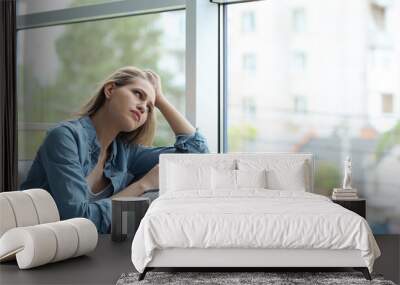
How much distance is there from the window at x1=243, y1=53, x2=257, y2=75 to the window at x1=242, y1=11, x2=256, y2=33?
10.5 inches

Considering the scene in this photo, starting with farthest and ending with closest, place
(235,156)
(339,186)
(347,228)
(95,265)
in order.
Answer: (339,186) < (235,156) < (95,265) < (347,228)

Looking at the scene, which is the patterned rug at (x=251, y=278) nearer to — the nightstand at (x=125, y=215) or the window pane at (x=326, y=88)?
the nightstand at (x=125, y=215)

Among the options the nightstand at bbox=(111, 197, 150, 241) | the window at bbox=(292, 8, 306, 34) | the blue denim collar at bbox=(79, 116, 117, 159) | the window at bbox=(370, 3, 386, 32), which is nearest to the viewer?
the nightstand at bbox=(111, 197, 150, 241)

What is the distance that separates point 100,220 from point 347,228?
10.7 ft

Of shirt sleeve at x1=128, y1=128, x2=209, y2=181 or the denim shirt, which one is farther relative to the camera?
shirt sleeve at x1=128, y1=128, x2=209, y2=181

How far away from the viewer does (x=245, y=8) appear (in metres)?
7.32

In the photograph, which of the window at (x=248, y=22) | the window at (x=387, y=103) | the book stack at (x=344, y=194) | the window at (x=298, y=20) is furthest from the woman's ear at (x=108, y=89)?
the window at (x=387, y=103)

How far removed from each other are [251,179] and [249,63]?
159 centimetres

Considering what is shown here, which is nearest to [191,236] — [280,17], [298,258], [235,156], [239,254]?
[239,254]

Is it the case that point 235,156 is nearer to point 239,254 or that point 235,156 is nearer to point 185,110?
point 185,110

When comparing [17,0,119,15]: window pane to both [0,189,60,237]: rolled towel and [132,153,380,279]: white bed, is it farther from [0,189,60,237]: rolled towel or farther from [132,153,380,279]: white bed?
[132,153,380,279]: white bed

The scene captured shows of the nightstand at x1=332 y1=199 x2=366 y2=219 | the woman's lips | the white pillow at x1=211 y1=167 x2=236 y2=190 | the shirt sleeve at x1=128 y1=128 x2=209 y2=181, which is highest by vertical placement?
the woman's lips

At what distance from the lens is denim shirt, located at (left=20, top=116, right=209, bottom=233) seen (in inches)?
281

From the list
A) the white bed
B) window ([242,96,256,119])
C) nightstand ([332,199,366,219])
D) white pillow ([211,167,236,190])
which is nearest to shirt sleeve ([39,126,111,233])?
white pillow ([211,167,236,190])
